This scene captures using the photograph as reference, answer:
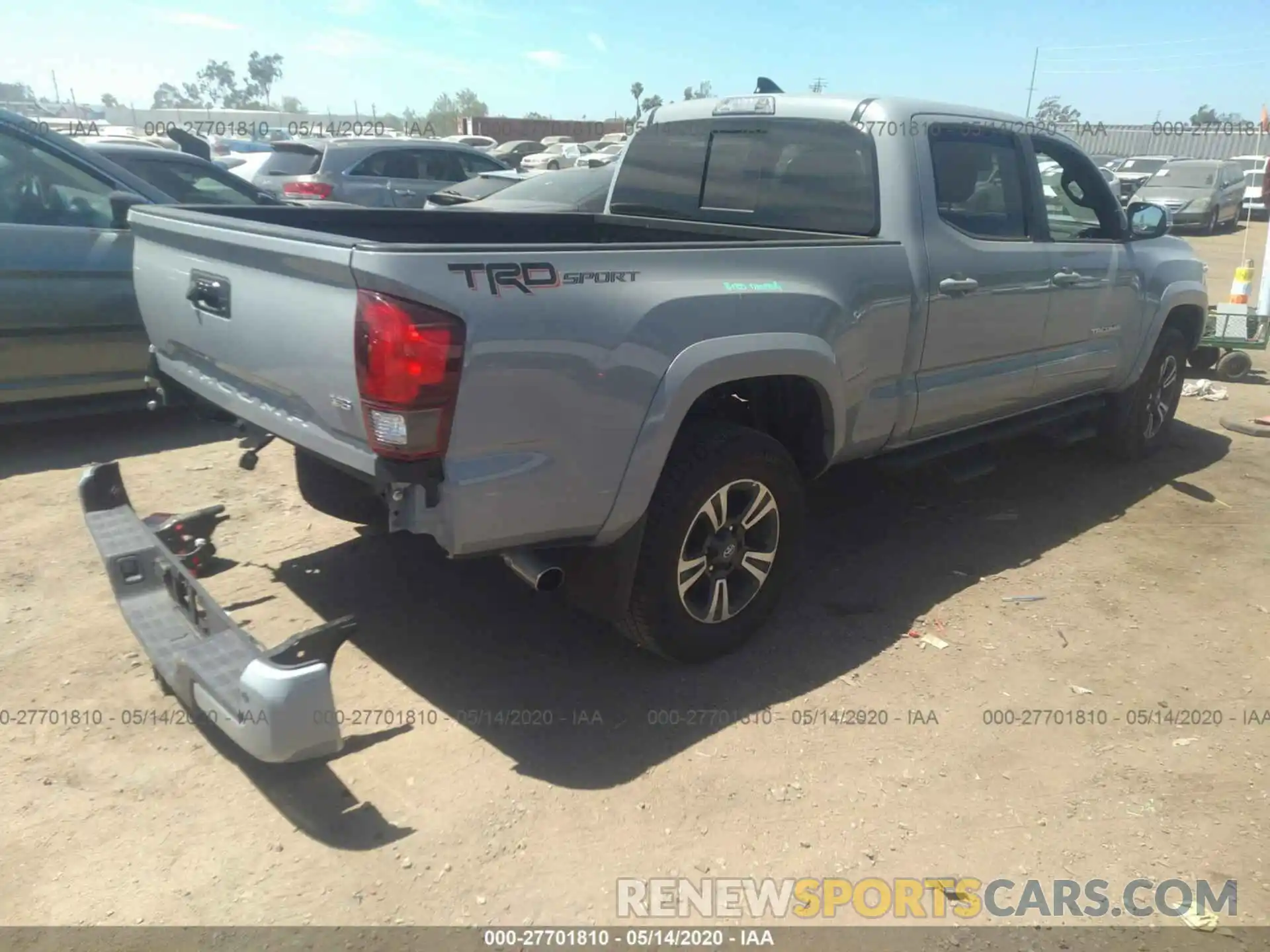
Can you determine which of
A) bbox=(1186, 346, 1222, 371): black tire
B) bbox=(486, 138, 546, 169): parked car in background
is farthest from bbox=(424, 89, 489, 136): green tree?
bbox=(1186, 346, 1222, 371): black tire

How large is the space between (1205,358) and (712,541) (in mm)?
7167

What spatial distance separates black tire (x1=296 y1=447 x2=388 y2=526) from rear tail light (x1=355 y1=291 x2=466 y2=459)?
62 cm

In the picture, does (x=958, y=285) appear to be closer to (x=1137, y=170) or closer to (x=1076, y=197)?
(x=1076, y=197)

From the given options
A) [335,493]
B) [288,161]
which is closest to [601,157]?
[288,161]

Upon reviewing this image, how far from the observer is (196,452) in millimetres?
5723

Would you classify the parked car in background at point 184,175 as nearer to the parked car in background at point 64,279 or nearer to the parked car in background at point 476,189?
the parked car in background at point 64,279

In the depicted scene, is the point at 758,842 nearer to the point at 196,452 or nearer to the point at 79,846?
the point at 79,846

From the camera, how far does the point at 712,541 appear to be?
135 inches

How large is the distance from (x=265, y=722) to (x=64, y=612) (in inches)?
73.0

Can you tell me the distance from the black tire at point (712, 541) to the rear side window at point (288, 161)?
11.8 meters

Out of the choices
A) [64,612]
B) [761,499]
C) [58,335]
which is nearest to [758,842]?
[761,499]

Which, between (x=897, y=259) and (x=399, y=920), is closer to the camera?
(x=399, y=920)

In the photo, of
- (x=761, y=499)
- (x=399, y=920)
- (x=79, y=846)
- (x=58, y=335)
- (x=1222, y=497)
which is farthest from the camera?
(x=1222, y=497)

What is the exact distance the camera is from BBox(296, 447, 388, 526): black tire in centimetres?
323
